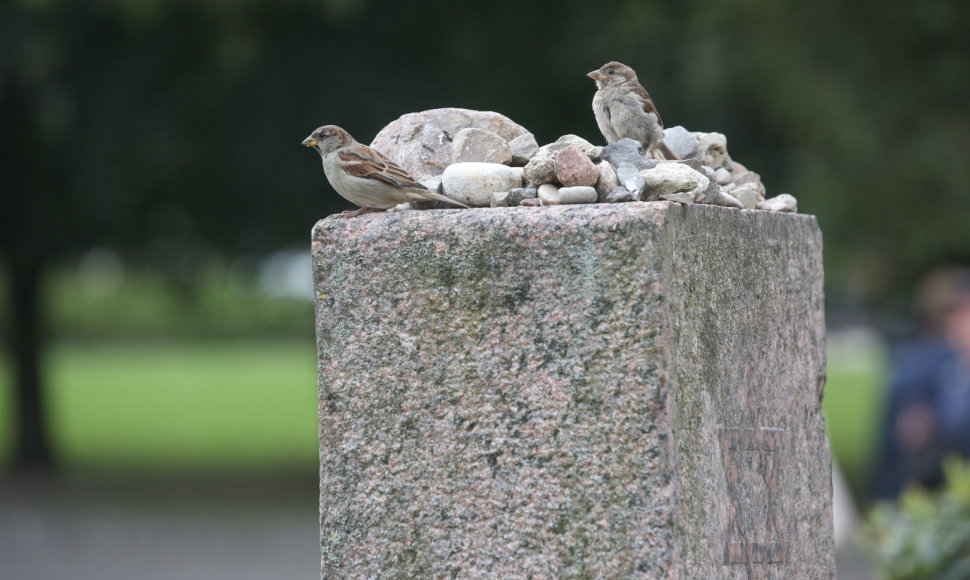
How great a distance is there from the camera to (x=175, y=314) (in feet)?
57.1

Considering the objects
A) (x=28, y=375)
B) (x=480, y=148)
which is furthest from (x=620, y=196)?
(x=28, y=375)

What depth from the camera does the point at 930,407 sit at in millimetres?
7082

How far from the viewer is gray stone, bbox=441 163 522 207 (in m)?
2.70

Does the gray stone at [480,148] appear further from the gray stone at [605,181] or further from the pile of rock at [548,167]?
the gray stone at [605,181]

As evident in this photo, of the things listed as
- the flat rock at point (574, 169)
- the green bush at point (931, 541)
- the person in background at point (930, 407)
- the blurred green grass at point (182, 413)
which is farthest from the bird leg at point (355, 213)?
the blurred green grass at point (182, 413)

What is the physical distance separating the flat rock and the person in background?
15.4ft

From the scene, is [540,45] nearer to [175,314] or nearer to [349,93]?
[349,93]

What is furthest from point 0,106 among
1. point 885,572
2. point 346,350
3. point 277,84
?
point 346,350

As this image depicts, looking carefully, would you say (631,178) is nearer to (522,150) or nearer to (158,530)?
(522,150)

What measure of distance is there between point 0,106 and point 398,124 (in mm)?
12383

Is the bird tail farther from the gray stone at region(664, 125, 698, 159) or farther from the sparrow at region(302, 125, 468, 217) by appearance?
the sparrow at region(302, 125, 468, 217)

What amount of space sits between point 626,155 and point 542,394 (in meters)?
0.63

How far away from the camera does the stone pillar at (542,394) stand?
2396 millimetres

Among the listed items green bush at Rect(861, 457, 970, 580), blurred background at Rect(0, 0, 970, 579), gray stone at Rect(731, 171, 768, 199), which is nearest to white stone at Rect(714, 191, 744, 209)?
gray stone at Rect(731, 171, 768, 199)
